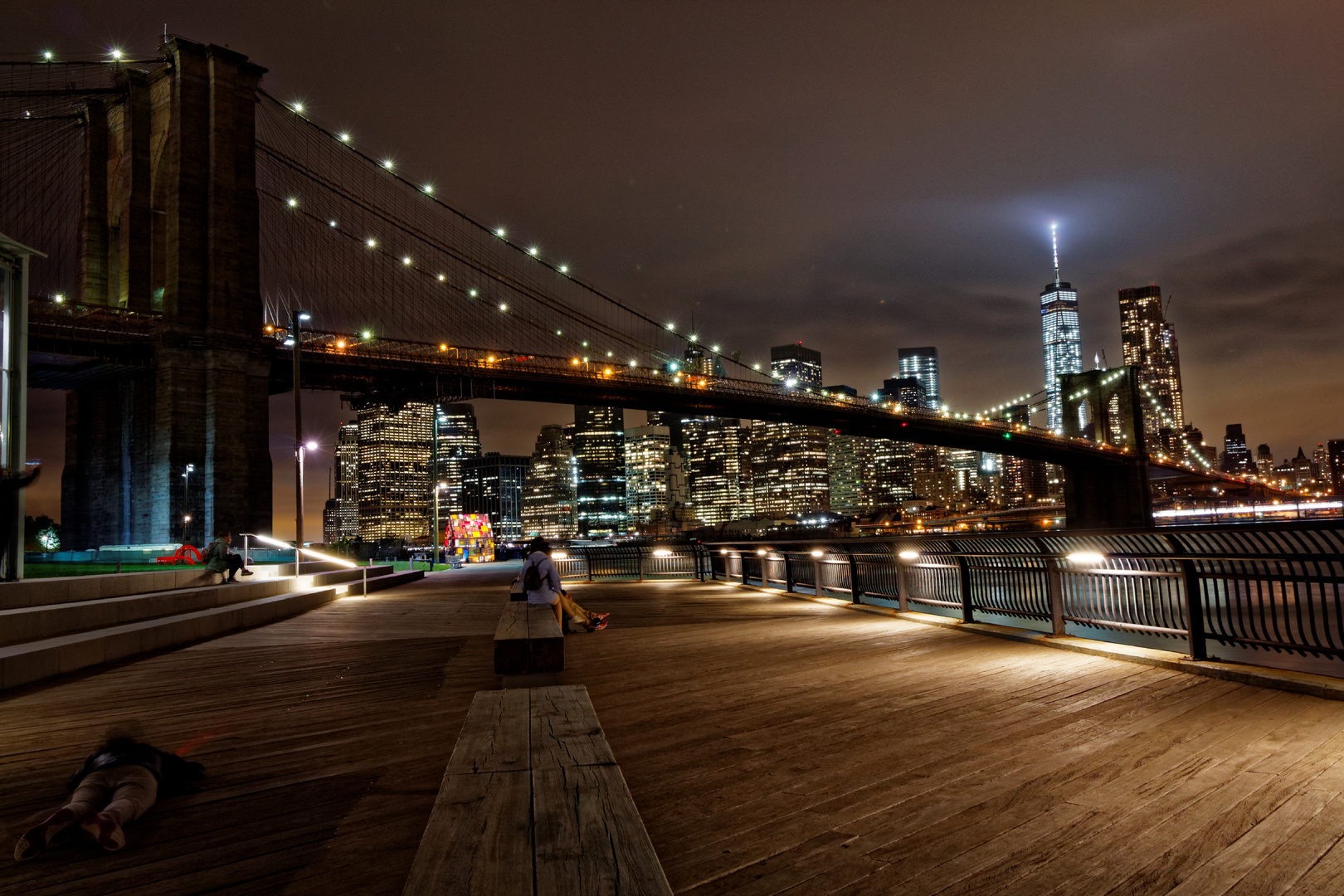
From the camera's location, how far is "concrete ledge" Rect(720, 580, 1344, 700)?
216 inches

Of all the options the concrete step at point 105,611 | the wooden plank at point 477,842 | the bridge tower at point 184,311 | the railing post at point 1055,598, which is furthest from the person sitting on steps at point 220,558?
the bridge tower at point 184,311

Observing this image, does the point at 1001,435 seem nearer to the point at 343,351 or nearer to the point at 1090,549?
the point at 343,351

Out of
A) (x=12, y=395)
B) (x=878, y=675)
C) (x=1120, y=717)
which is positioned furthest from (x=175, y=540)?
(x=1120, y=717)

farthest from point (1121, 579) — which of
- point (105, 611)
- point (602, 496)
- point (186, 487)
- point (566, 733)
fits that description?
point (602, 496)

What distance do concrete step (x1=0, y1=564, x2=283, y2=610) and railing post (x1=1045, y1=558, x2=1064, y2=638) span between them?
1162 cm

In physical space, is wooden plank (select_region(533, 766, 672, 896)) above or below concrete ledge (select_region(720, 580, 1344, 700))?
above

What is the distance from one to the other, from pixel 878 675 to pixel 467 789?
189 inches

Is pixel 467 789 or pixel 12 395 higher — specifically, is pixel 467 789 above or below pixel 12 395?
below

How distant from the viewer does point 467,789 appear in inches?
110

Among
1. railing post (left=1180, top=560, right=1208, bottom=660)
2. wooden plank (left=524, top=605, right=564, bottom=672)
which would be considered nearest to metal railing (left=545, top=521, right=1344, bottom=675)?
railing post (left=1180, top=560, right=1208, bottom=660)

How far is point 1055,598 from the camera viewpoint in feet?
27.7

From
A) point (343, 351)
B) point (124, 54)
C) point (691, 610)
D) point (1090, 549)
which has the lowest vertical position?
point (691, 610)

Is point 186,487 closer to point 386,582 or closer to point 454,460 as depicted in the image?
point 386,582

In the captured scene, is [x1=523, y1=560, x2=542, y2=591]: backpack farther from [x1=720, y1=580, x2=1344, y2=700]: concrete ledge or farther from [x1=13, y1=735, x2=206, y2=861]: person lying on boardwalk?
[x1=13, y1=735, x2=206, y2=861]: person lying on boardwalk
